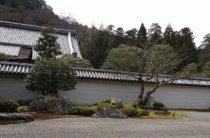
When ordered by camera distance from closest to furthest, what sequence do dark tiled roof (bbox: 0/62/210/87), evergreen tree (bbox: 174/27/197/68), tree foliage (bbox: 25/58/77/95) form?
tree foliage (bbox: 25/58/77/95), dark tiled roof (bbox: 0/62/210/87), evergreen tree (bbox: 174/27/197/68)

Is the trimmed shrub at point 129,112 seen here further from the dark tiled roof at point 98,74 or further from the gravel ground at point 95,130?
the dark tiled roof at point 98,74

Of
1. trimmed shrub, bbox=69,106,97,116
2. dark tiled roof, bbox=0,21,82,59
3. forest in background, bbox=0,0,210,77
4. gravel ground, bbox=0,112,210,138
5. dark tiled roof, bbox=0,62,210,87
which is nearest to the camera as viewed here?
gravel ground, bbox=0,112,210,138

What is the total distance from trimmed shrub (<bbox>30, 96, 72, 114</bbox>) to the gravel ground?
254cm

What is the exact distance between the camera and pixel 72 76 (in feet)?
67.0

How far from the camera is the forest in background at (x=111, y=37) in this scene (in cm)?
4464

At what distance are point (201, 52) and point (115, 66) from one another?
2379 cm

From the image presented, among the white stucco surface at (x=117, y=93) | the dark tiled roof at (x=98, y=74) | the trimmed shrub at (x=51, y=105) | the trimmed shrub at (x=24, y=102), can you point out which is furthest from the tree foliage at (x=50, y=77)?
the white stucco surface at (x=117, y=93)

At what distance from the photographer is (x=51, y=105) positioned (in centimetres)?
1717

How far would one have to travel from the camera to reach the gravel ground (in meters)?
11.2

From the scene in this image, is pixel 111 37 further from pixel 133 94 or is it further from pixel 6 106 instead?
pixel 6 106

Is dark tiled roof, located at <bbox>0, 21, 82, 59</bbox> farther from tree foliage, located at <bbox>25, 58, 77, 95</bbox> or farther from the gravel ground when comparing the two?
the gravel ground

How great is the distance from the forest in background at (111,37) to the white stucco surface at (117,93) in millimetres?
2651

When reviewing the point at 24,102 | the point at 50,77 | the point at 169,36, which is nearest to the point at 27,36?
the point at 24,102

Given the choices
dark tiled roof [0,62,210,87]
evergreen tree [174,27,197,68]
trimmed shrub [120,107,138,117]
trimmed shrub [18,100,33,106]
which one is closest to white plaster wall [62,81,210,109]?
dark tiled roof [0,62,210,87]
